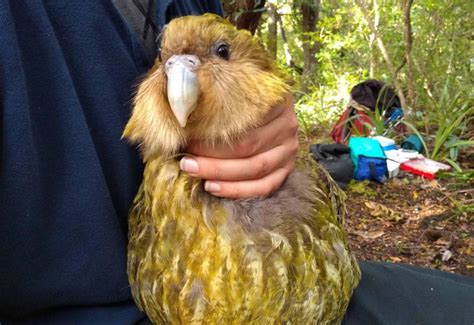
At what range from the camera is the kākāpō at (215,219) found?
1140 mm

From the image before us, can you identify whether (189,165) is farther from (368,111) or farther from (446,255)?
(368,111)

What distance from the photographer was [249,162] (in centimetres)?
122

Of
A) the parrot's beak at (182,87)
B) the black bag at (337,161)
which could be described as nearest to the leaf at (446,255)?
the black bag at (337,161)

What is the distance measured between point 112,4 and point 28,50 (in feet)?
0.88

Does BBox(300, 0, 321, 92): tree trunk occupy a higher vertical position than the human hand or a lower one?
lower

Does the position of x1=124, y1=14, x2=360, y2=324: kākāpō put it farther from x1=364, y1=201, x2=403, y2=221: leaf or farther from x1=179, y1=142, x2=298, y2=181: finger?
x1=364, y1=201, x2=403, y2=221: leaf

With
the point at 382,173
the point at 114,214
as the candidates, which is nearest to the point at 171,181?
the point at 114,214

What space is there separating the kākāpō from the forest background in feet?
1.08

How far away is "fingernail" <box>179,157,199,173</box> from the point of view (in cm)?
117

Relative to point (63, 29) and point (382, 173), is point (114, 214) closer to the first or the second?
point (63, 29)

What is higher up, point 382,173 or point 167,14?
point 167,14

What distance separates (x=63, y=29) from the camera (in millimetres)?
1254

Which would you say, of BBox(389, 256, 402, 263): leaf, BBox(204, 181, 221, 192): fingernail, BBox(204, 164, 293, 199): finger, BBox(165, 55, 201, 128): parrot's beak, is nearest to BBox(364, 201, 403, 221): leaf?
BBox(389, 256, 402, 263): leaf

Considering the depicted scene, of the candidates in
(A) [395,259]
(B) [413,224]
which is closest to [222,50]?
(A) [395,259]
